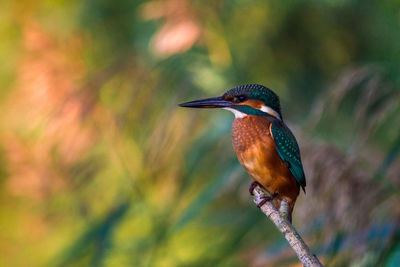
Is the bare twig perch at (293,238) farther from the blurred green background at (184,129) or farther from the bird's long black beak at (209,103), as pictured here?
the blurred green background at (184,129)

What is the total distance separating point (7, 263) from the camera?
3340 millimetres

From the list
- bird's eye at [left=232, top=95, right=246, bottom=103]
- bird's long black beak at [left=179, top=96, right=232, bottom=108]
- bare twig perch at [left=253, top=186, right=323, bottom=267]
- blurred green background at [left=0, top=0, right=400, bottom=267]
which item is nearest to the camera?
bare twig perch at [left=253, top=186, right=323, bottom=267]

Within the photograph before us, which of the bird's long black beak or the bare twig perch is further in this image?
the bird's long black beak

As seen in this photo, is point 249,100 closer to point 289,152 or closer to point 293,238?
point 289,152

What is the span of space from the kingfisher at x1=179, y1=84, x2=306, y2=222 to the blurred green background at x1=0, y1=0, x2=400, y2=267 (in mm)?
370

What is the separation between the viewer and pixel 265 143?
123 cm

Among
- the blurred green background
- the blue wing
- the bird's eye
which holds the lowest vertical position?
the blue wing

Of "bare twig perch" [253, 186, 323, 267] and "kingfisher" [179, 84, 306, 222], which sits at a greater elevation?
"kingfisher" [179, 84, 306, 222]

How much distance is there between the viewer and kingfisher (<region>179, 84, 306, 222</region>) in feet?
3.94

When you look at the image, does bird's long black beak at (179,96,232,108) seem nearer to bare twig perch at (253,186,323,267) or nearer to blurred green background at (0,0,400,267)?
bare twig perch at (253,186,323,267)

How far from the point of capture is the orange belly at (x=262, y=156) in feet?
3.97

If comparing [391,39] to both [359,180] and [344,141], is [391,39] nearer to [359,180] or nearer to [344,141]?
[344,141]

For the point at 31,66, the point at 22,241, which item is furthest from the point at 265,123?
the point at 22,241

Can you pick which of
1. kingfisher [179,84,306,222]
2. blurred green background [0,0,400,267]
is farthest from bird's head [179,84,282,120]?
blurred green background [0,0,400,267]
